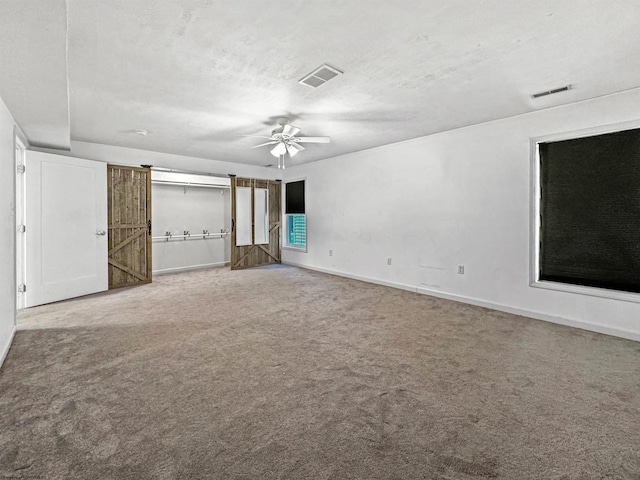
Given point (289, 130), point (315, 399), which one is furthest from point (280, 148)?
point (315, 399)

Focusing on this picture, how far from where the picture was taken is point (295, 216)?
8.20 m

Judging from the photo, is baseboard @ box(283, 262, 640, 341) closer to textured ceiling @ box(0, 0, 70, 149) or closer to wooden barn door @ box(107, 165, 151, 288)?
wooden barn door @ box(107, 165, 151, 288)

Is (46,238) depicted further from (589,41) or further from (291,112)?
(589,41)

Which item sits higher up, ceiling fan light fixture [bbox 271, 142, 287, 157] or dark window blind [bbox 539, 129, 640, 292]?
Answer: ceiling fan light fixture [bbox 271, 142, 287, 157]

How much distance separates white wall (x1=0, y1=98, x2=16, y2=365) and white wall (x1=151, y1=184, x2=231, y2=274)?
3.57 meters

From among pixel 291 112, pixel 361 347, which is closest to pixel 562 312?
pixel 361 347

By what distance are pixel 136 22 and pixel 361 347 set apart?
312 centimetres

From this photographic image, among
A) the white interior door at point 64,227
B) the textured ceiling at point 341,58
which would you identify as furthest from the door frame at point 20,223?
the textured ceiling at point 341,58

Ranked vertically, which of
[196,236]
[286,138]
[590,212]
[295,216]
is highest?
[286,138]

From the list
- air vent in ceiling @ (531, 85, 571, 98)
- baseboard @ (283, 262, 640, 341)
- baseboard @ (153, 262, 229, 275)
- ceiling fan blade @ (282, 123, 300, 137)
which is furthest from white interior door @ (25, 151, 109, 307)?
air vent in ceiling @ (531, 85, 571, 98)

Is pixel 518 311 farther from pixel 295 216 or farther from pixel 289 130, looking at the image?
pixel 295 216

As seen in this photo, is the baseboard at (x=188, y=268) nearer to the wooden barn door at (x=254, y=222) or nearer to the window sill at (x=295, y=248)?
the wooden barn door at (x=254, y=222)

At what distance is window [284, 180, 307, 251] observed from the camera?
7.87 m

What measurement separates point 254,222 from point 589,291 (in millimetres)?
6422
